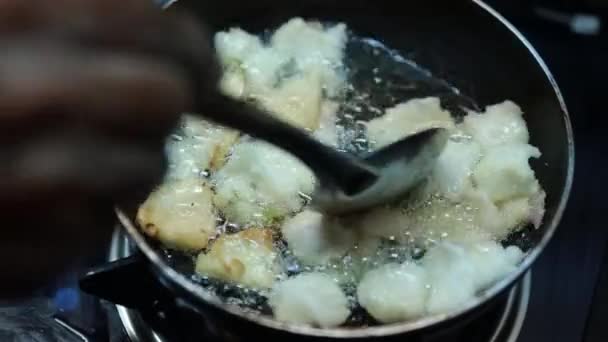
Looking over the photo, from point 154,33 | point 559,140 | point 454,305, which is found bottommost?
point 454,305

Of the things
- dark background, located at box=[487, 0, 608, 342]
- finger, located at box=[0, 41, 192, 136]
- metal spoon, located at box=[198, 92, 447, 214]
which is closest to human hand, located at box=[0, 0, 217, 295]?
finger, located at box=[0, 41, 192, 136]

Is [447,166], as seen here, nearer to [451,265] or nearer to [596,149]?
[451,265]

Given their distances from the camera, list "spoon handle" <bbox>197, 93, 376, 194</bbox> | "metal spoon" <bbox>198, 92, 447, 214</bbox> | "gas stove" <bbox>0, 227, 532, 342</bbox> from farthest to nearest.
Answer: "gas stove" <bbox>0, 227, 532, 342</bbox> < "metal spoon" <bbox>198, 92, 447, 214</bbox> < "spoon handle" <bbox>197, 93, 376, 194</bbox>

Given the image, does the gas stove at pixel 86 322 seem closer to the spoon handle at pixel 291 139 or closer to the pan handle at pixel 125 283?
the pan handle at pixel 125 283

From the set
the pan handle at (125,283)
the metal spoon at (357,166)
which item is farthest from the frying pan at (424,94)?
the metal spoon at (357,166)

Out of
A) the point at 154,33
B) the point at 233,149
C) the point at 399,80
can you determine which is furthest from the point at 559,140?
the point at 154,33

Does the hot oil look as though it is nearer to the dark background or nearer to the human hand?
the dark background
